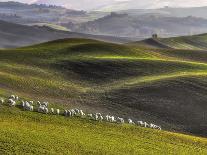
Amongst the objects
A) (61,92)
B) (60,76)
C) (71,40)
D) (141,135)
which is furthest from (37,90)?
(71,40)

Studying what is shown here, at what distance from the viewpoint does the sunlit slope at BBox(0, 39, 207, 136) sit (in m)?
69.1

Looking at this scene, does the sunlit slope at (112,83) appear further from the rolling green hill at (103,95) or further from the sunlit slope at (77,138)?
the sunlit slope at (77,138)

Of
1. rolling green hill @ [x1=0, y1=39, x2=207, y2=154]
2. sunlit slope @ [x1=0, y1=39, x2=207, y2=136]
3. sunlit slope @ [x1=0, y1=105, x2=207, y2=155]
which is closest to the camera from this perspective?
sunlit slope @ [x1=0, y1=105, x2=207, y2=155]

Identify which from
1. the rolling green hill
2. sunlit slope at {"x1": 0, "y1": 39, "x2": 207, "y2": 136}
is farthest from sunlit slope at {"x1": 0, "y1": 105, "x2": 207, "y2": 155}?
sunlit slope at {"x1": 0, "y1": 39, "x2": 207, "y2": 136}

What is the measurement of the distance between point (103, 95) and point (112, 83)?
9.26 meters

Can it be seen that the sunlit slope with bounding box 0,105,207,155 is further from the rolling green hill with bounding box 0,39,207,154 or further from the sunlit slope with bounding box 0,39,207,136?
the sunlit slope with bounding box 0,39,207,136

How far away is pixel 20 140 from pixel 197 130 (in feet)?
114

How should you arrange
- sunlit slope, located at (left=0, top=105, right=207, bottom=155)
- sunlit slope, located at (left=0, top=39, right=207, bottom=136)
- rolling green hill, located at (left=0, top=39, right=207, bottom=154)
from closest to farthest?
sunlit slope, located at (left=0, top=105, right=207, bottom=155) < rolling green hill, located at (left=0, top=39, right=207, bottom=154) < sunlit slope, located at (left=0, top=39, right=207, bottom=136)

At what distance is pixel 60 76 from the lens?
282 ft

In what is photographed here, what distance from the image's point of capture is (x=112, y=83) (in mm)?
84188

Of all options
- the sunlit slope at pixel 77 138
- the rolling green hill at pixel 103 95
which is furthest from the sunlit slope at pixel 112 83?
the sunlit slope at pixel 77 138

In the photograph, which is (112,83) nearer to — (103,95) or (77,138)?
(103,95)

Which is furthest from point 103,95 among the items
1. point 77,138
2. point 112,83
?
point 77,138

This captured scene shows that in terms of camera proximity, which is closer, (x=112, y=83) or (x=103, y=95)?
(x=103, y=95)
